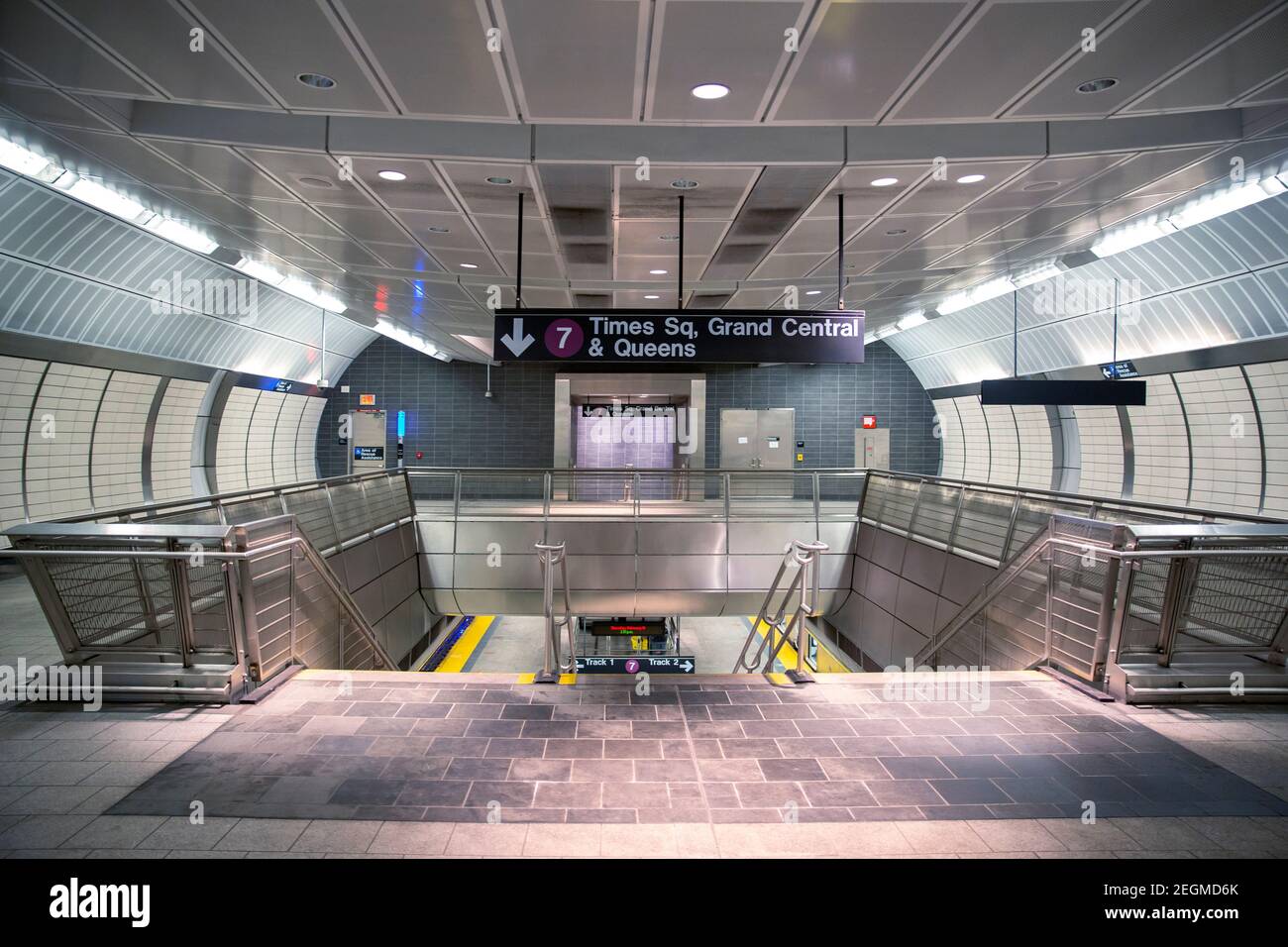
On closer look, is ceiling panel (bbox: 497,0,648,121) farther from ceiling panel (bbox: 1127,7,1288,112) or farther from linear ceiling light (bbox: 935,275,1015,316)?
linear ceiling light (bbox: 935,275,1015,316)

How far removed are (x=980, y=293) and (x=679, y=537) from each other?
664cm

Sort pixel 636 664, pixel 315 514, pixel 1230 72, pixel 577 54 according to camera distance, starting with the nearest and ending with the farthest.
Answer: pixel 577 54 < pixel 1230 72 < pixel 315 514 < pixel 636 664

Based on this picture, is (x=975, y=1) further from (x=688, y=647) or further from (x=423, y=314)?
(x=688, y=647)

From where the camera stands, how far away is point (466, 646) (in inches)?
595

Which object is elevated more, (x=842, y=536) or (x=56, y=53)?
(x=56, y=53)

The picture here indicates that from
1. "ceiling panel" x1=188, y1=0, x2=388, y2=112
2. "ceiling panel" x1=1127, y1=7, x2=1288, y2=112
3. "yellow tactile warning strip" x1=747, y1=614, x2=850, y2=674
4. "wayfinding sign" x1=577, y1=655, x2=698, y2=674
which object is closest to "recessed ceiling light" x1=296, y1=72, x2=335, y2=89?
"ceiling panel" x1=188, y1=0, x2=388, y2=112

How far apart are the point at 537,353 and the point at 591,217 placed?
2058 millimetres

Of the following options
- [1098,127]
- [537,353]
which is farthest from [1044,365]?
[537,353]

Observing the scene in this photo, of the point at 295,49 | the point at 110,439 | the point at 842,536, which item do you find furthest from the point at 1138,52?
the point at 110,439

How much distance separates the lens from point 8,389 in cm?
1010

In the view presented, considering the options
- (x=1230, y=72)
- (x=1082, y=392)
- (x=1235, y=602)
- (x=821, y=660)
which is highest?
(x=1230, y=72)

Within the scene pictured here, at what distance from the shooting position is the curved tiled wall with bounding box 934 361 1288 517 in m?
10.9

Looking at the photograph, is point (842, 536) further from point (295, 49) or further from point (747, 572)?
point (295, 49)

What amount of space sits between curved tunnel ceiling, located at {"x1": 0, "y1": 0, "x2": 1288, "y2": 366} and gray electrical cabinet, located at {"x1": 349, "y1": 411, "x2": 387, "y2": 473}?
1374cm
